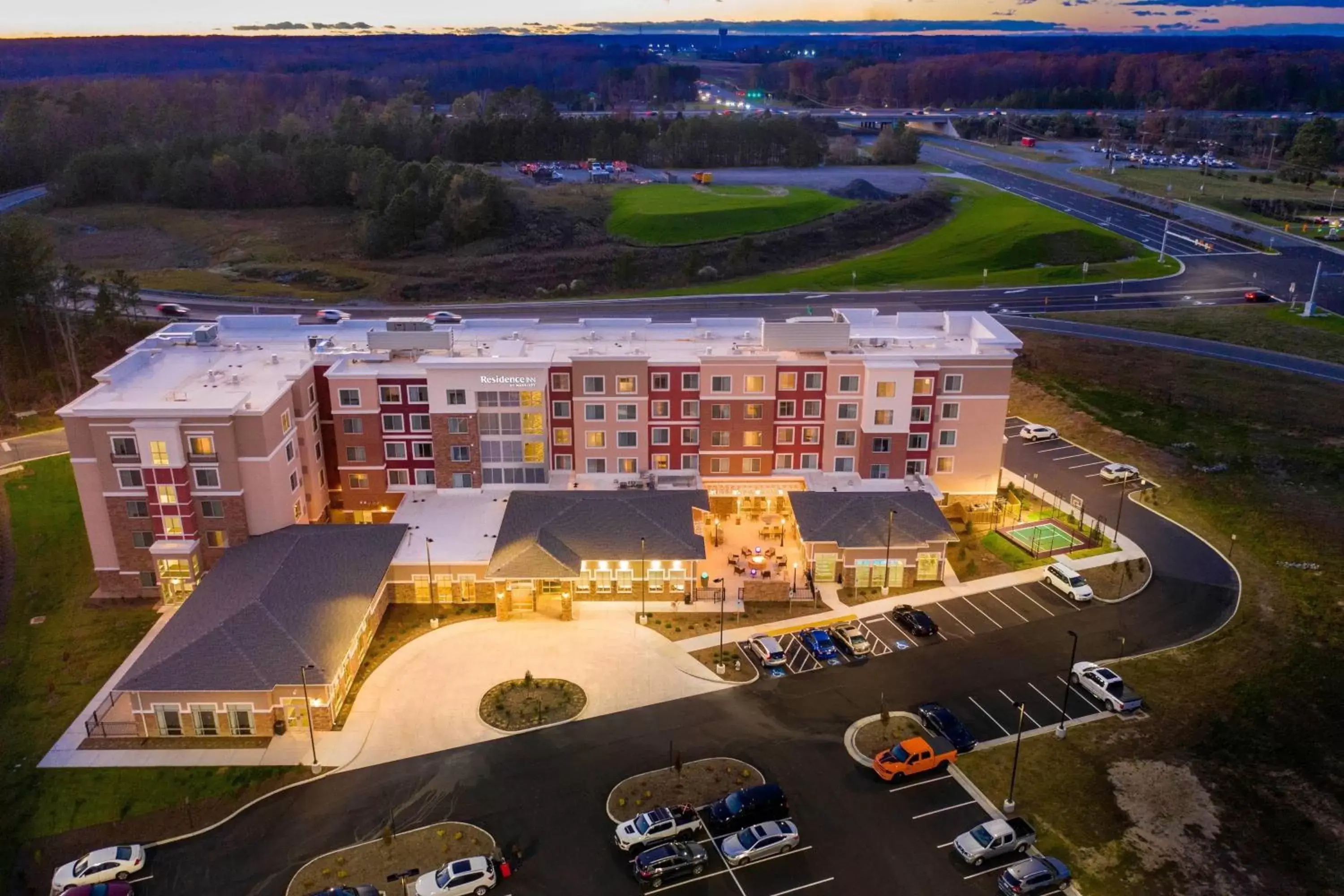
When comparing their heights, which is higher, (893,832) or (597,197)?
(597,197)

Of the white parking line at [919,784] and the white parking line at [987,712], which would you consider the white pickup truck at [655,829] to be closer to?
the white parking line at [919,784]

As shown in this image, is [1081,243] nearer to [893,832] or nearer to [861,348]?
[861,348]

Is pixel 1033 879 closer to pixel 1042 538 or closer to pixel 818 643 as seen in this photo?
pixel 818 643

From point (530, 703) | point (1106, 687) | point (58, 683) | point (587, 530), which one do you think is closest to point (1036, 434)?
point (1106, 687)

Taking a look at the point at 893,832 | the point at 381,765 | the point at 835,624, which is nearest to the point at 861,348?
the point at 835,624

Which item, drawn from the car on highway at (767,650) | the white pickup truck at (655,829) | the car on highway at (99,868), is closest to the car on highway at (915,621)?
the car on highway at (767,650)
